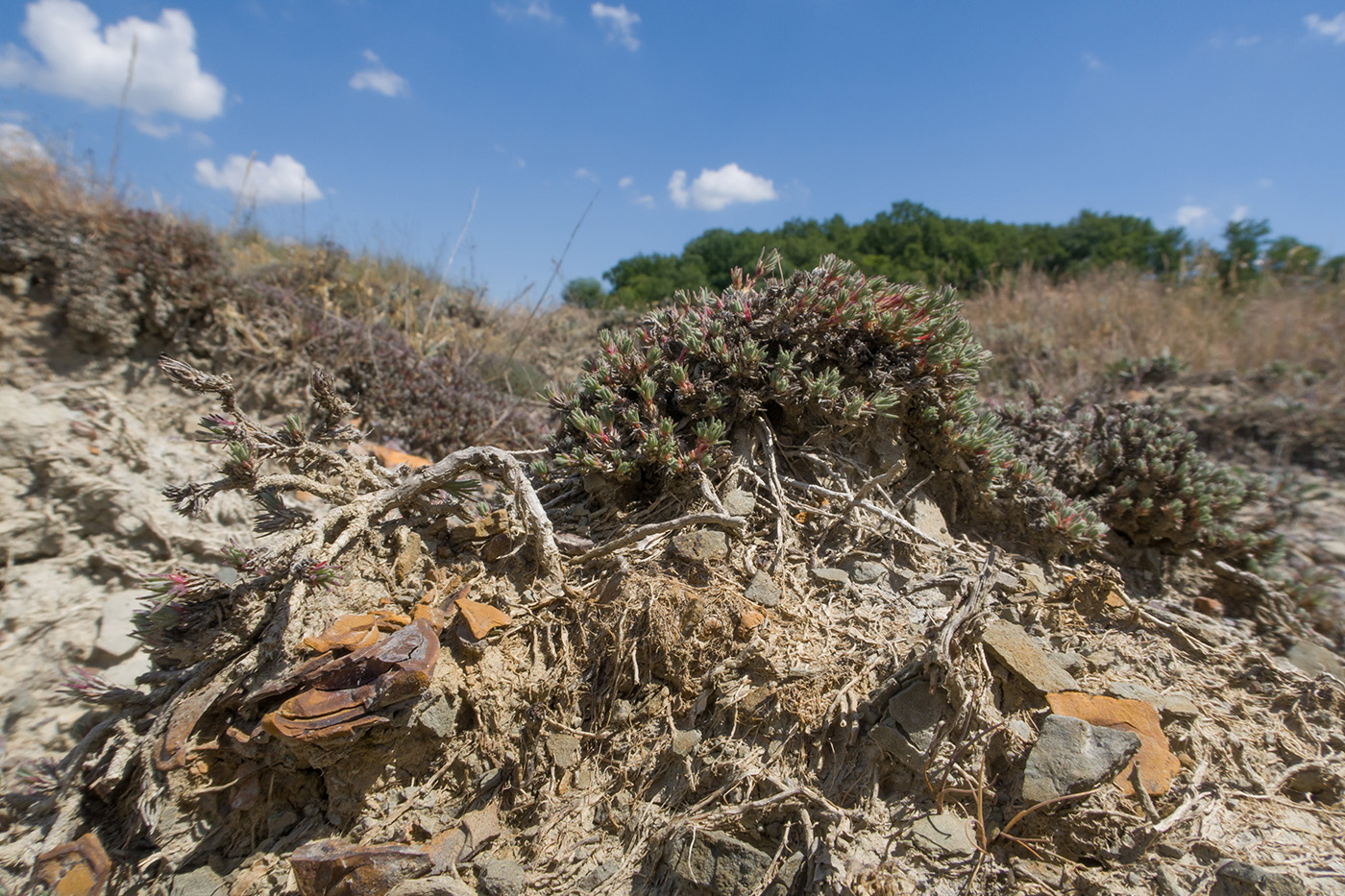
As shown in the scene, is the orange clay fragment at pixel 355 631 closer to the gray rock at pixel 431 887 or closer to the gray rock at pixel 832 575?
the gray rock at pixel 431 887

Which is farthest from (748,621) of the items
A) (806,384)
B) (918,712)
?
(806,384)

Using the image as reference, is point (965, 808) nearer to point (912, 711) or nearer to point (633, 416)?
point (912, 711)

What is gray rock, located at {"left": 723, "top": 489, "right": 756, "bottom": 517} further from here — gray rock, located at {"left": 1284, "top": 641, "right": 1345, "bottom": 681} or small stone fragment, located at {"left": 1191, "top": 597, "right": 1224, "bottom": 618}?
gray rock, located at {"left": 1284, "top": 641, "right": 1345, "bottom": 681}

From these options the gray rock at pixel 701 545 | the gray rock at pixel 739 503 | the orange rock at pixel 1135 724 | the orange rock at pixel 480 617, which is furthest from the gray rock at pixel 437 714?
the orange rock at pixel 1135 724

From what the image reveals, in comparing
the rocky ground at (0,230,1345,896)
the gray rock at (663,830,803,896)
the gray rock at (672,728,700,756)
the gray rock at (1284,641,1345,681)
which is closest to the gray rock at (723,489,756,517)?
the rocky ground at (0,230,1345,896)

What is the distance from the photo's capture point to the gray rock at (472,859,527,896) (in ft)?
6.00

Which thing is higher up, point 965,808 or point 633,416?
point 633,416

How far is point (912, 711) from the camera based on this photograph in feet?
6.26

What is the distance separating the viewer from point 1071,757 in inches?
69.6

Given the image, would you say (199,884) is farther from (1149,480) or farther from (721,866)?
(1149,480)

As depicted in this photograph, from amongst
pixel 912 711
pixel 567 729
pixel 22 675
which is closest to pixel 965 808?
pixel 912 711

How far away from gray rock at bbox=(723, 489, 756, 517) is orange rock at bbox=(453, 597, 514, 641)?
93 cm

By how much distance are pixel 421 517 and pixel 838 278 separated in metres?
2.00

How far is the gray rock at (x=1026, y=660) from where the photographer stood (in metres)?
1.96
